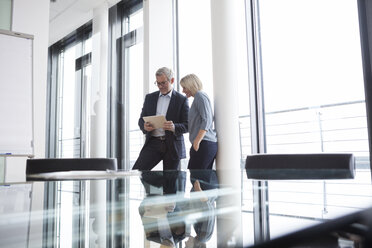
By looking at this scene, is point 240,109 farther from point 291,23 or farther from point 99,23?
point 99,23

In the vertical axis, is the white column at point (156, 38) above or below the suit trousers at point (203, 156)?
above

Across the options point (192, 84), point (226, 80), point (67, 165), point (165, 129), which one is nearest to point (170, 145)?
point (165, 129)

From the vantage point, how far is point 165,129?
2.54 meters

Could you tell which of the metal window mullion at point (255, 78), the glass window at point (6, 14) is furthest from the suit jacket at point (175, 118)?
the glass window at point (6, 14)

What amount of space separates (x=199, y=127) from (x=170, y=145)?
0.26m

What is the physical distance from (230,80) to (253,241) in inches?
112

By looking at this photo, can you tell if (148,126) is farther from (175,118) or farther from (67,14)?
(67,14)

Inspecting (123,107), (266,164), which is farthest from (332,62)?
(123,107)

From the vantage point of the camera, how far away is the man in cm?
255

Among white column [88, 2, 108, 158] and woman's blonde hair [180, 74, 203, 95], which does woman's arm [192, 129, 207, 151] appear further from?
white column [88, 2, 108, 158]

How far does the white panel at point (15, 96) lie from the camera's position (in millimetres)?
2797

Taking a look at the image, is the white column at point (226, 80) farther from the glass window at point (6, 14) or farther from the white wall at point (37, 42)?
the glass window at point (6, 14)

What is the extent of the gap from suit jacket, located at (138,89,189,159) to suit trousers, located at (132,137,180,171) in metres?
0.03

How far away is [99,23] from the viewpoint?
15.2ft
